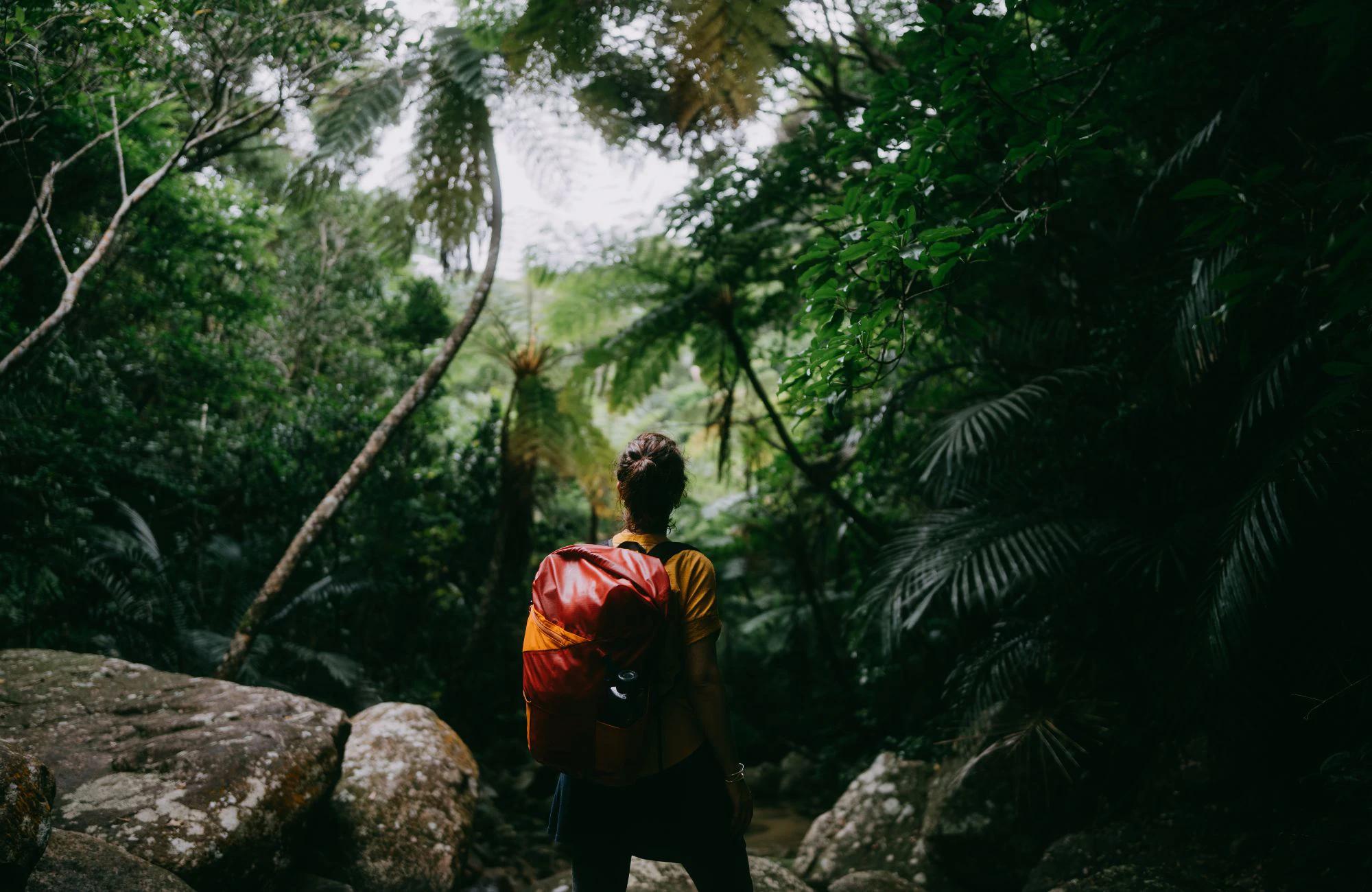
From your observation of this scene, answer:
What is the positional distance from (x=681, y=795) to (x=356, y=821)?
2.36 m

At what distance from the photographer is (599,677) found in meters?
1.33

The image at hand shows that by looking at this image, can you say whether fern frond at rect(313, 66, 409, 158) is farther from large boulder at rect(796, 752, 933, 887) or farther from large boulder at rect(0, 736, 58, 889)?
large boulder at rect(796, 752, 933, 887)

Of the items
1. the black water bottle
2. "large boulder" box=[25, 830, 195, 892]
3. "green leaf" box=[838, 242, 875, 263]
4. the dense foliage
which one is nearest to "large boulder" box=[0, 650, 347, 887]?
"large boulder" box=[25, 830, 195, 892]

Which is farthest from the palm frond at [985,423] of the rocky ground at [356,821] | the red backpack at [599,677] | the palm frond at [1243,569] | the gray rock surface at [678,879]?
the red backpack at [599,677]

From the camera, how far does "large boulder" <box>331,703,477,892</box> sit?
9.71 ft

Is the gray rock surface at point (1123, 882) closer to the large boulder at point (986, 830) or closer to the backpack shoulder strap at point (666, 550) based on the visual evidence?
the large boulder at point (986, 830)

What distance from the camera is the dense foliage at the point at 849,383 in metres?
2.03

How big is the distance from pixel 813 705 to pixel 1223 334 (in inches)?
207

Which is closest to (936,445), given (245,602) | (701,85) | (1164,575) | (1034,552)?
(1034,552)

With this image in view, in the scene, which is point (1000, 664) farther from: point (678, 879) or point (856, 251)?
point (856, 251)

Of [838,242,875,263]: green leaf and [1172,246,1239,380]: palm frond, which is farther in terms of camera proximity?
[1172,246,1239,380]: palm frond

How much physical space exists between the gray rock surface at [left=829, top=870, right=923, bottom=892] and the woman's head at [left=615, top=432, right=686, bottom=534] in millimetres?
2458

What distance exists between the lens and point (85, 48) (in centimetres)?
336

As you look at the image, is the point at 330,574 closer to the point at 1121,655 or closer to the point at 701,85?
the point at 701,85
